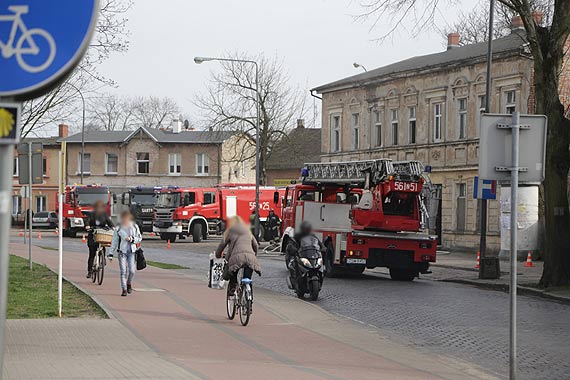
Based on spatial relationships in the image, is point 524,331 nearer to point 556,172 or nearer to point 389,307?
point 389,307

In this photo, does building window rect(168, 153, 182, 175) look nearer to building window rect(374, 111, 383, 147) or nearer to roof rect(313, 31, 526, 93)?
roof rect(313, 31, 526, 93)

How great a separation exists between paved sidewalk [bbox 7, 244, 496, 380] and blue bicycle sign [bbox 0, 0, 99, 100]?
21.2 feet

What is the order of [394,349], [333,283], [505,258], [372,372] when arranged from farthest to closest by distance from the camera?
[505,258], [333,283], [394,349], [372,372]

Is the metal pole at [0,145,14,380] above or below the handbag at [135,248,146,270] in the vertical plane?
above

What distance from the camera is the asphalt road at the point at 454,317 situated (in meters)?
13.1

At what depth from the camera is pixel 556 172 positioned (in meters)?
24.1

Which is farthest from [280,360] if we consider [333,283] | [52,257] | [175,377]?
[52,257]

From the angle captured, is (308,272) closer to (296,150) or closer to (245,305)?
(245,305)

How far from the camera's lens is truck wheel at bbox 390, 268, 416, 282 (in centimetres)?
2776

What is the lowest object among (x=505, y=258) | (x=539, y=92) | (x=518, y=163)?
(x=505, y=258)

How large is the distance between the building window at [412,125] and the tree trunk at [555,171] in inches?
954

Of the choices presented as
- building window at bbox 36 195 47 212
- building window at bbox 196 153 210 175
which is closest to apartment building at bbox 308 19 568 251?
building window at bbox 36 195 47 212

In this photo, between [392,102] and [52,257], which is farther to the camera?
[392,102]

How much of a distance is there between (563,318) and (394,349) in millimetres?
6013
